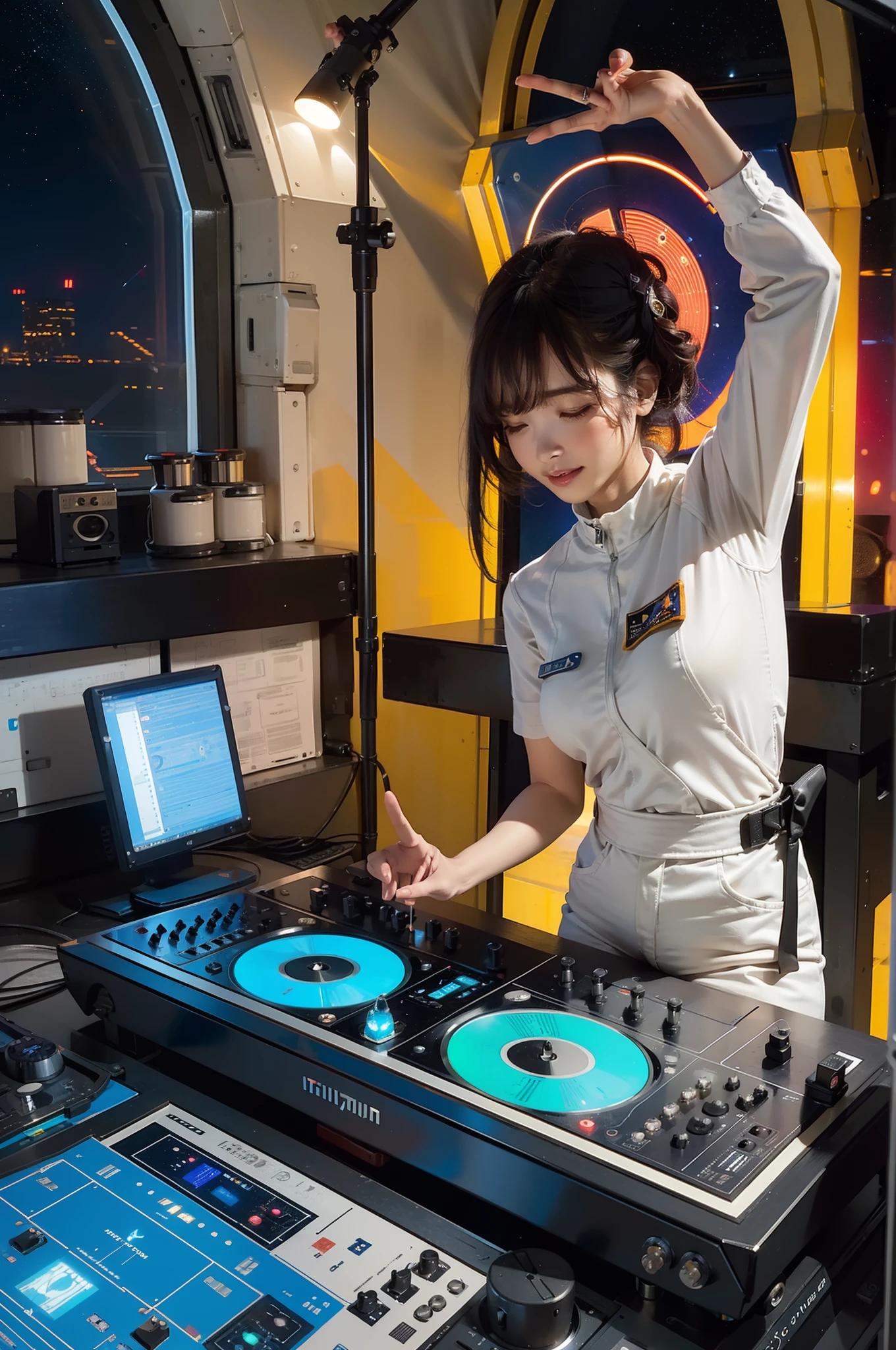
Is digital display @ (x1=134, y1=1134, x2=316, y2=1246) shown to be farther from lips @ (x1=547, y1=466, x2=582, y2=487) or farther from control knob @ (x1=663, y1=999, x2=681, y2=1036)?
lips @ (x1=547, y1=466, x2=582, y2=487)

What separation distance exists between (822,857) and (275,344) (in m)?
1.53

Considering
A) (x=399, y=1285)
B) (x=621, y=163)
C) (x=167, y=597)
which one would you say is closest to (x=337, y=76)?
(x=621, y=163)

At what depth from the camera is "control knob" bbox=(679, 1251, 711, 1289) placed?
2.49ft

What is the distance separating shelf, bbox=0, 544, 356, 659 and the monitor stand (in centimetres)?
40

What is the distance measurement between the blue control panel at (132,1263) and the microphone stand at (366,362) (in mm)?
1275

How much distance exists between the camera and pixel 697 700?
1283 millimetres

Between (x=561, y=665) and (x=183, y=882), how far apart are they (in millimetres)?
811

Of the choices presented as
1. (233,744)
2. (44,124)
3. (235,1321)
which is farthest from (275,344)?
(235,1321)

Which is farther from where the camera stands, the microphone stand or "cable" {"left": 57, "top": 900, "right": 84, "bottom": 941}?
the microphone stand

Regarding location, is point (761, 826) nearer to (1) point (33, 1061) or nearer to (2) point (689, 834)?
(2) point (689, 834)

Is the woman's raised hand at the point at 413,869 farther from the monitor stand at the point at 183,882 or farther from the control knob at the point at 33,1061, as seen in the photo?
the monitor stand at the point at 183,882

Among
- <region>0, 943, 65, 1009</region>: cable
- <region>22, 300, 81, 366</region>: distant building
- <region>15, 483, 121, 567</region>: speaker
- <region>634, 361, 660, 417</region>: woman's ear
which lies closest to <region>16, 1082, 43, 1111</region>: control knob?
<region>0, 943, 65, 1009</region>: cable

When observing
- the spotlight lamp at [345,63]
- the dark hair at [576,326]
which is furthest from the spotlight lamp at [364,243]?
the dark hair at [576,326]

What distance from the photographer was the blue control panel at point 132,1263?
2.57 ft
